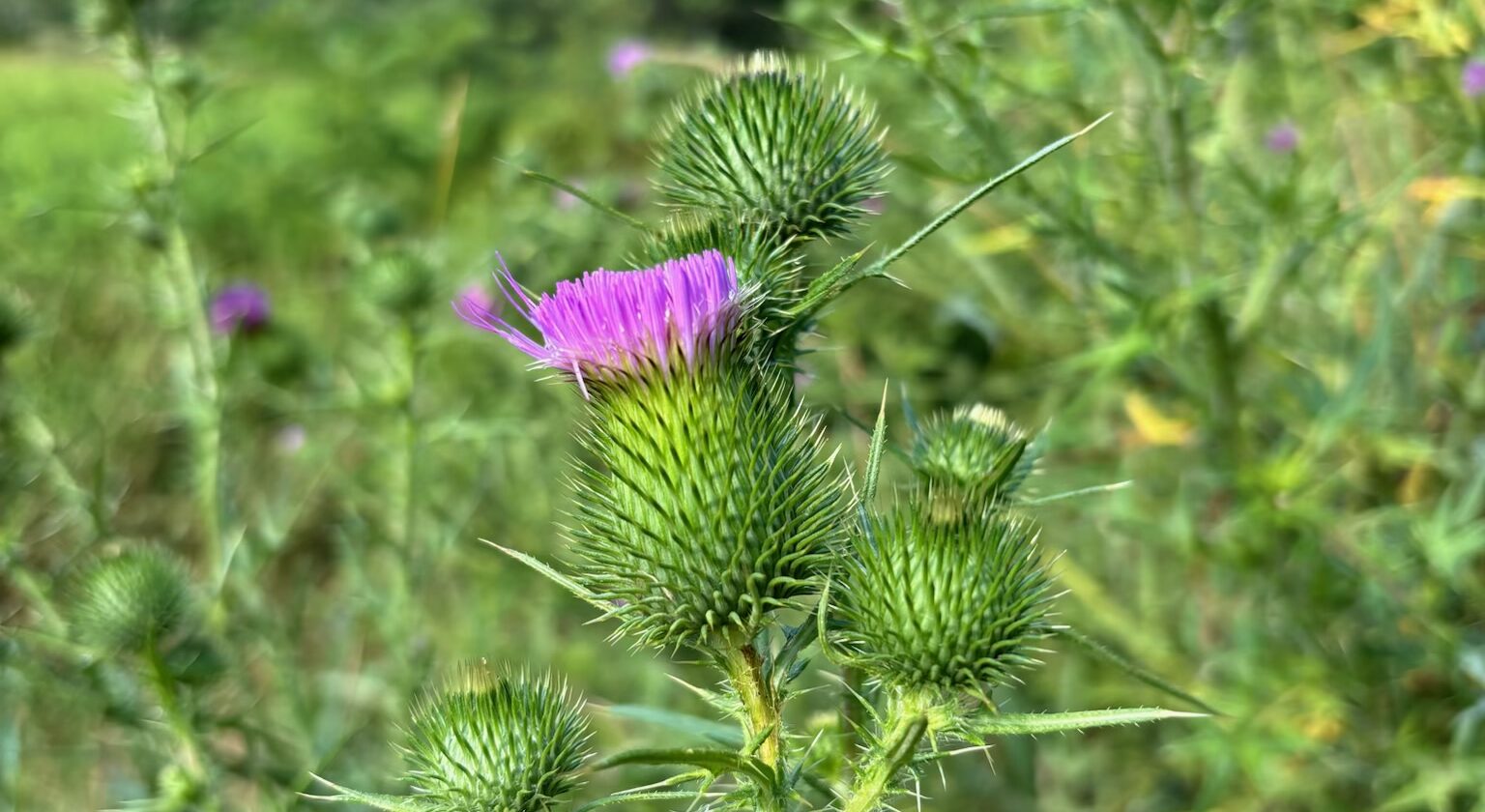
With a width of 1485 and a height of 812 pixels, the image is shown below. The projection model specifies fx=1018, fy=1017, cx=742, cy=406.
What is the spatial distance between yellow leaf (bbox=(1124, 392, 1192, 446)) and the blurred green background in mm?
22

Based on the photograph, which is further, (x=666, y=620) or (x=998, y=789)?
(x=998, y=789)

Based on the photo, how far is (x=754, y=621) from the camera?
1.21 metres

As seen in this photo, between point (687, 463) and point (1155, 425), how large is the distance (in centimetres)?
229

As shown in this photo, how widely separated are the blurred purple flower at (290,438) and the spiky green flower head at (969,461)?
3613mm

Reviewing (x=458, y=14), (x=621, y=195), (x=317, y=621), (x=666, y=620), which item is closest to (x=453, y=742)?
(x=666, y=620)

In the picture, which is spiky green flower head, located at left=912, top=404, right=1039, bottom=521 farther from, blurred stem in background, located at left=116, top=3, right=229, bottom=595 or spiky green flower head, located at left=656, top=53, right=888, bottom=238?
blurred stem in background, located at left=116, top=3, right=229, bottom=595

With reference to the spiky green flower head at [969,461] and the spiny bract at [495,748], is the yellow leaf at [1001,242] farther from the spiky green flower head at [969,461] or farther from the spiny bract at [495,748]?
the spiny bract at [495,748]

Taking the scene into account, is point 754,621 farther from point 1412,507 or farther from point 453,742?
point 1412,507

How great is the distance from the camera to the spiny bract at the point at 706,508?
1229 mm

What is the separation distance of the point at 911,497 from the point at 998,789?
2160 millimetres

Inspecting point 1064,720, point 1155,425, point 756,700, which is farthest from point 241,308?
point 1064,720

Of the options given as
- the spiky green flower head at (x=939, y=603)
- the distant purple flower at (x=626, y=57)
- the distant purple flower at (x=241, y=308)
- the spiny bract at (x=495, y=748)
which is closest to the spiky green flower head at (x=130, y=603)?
the spiny bract at (x=495, y=748)

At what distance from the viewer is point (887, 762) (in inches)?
43.2

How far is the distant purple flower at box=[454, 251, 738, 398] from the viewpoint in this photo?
126 centimetres
